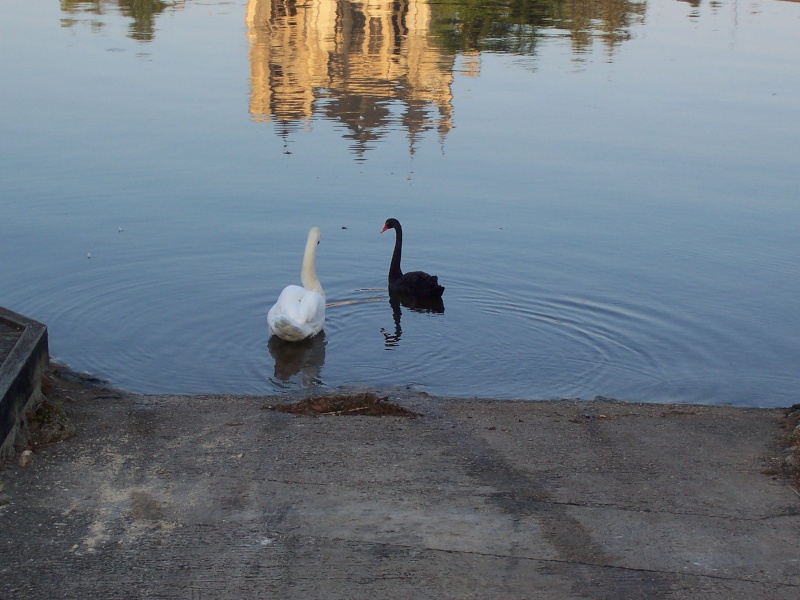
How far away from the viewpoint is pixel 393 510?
636 centimetres

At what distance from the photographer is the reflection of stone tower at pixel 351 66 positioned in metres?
22.7

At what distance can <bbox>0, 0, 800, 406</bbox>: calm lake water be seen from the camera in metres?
11.2

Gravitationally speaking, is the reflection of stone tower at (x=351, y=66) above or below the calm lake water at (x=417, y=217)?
above

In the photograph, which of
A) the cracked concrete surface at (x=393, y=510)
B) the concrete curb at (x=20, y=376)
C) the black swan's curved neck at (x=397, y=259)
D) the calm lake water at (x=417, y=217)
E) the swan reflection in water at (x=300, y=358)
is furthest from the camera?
the black swan's curved neck at (x=397, y=259)

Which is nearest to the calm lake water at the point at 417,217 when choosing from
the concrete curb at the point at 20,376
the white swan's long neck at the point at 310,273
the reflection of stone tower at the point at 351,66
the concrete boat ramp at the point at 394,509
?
the reflection of stone tower at the point at 351,66

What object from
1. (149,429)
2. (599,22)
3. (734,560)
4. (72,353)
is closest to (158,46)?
(599,22)

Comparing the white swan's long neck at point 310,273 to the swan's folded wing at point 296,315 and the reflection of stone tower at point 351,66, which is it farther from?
the reflection of stone tower at point 351,66

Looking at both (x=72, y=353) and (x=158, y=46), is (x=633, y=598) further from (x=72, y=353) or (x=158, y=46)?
(x=158, y=46)

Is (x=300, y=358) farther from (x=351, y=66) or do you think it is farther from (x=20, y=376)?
(x=351, y=66)

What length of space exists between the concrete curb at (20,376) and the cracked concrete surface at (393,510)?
0.87ft

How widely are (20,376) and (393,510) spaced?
257 centimetres

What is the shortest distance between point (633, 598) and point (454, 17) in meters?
38.9

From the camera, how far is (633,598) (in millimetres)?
5523

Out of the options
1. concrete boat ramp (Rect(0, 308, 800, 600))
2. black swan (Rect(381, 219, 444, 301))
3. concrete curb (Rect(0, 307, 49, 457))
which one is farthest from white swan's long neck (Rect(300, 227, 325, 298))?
concrete curb (Rect(0, 307, 49, 457))
